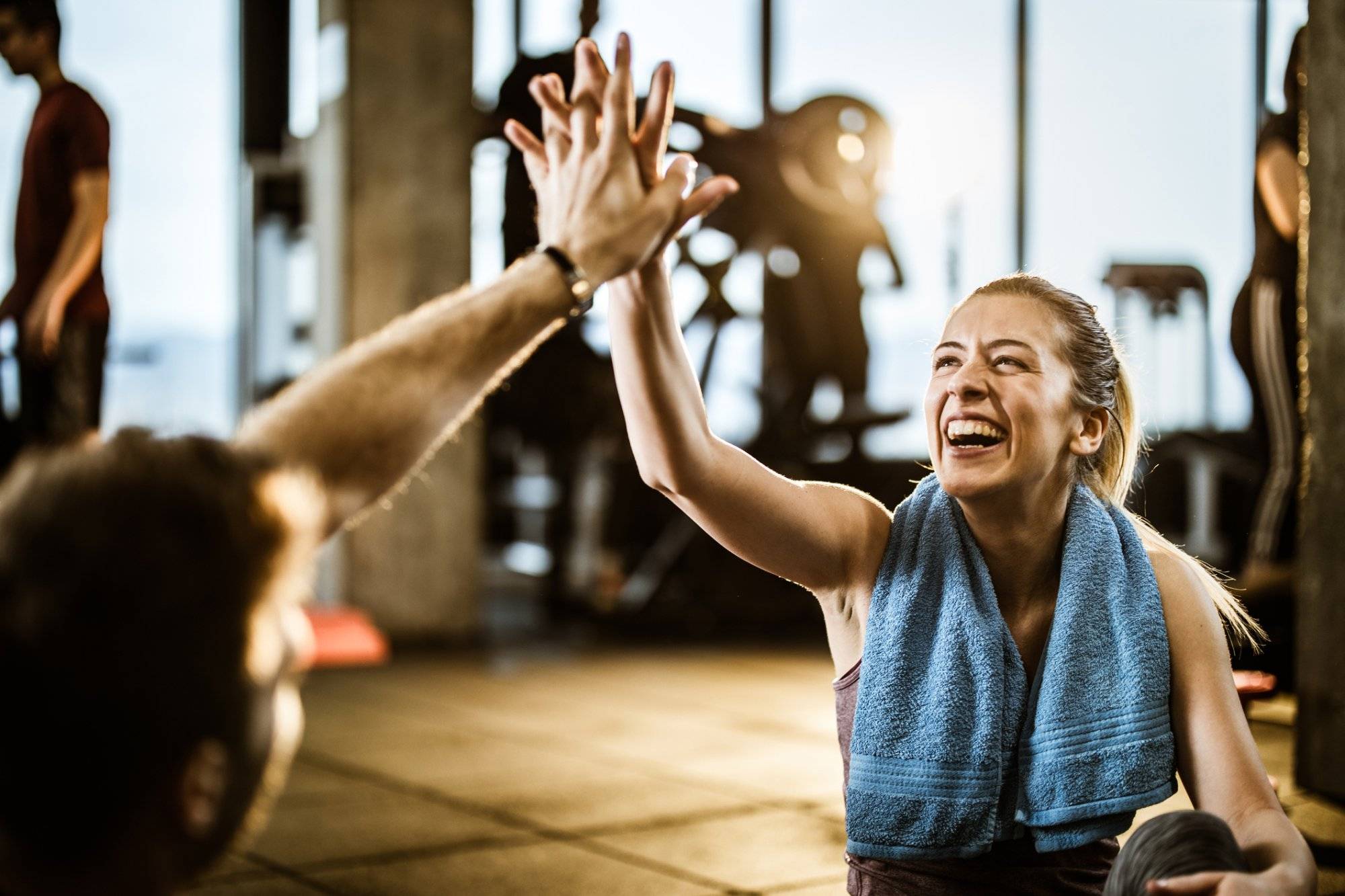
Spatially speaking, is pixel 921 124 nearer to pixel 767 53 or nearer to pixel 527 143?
pixel 767 53

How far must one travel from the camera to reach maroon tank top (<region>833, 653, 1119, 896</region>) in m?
1.58

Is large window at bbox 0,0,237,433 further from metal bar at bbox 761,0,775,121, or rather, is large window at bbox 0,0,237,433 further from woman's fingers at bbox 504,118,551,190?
woman's fingers at bbox 504,118,551,190

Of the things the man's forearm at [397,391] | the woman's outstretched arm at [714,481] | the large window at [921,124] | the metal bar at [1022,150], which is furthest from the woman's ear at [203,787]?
the metal bar at [1022,150]

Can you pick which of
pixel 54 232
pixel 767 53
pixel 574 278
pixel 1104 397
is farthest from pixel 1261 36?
pixel 574 278

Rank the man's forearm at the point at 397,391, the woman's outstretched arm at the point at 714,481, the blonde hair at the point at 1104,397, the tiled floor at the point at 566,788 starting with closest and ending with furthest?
the man's forearm at the point at 397,391 < the woman's outstretched arm at the point at 714,481 < the blonde hair at the point at 1104,397 < the tiled floor at the point at 566,788

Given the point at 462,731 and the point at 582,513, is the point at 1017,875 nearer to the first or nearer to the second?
the point at 462,731

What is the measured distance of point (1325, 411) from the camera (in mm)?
3096

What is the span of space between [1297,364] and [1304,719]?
844mm

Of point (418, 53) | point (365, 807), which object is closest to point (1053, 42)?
point (418, 53)

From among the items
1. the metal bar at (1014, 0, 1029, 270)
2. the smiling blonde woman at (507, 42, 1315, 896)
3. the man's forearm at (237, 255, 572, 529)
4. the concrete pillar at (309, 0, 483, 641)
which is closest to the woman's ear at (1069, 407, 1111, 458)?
the smiling blonde woman at (507, 42, 1315, 896)

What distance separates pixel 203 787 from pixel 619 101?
28.5 inches

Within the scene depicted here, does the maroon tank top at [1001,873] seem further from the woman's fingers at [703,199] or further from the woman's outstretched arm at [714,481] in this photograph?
the woman's fingers at [703,199]

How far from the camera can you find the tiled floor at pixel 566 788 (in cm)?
267

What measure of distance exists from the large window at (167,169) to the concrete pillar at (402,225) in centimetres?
74
